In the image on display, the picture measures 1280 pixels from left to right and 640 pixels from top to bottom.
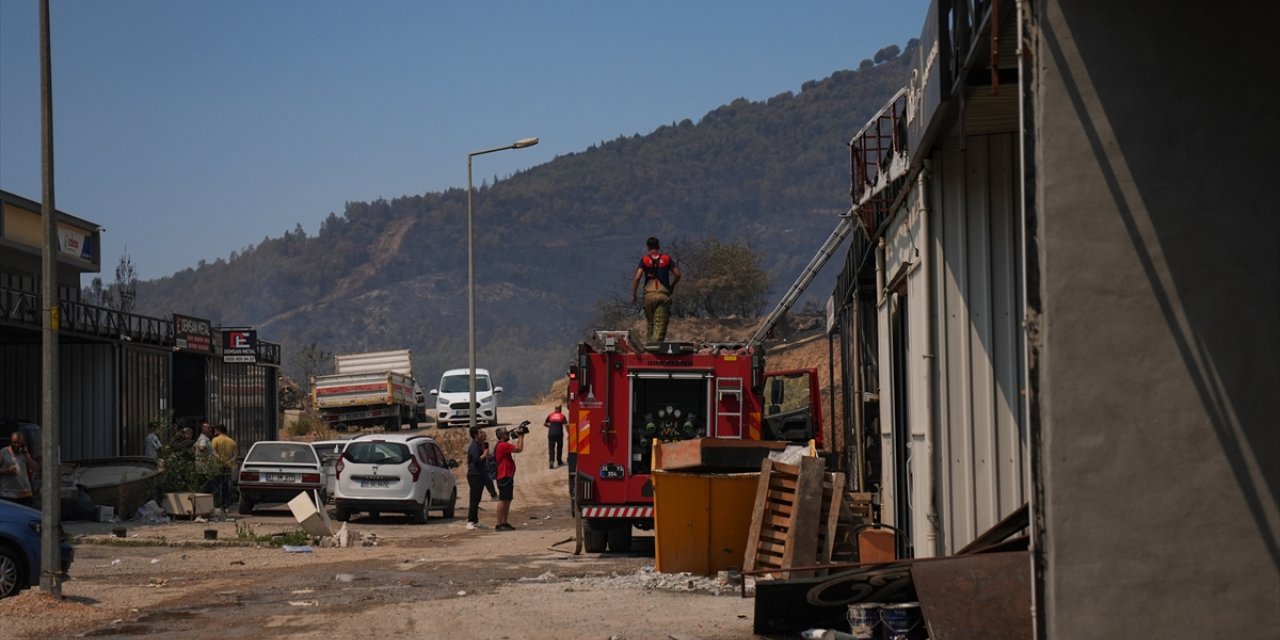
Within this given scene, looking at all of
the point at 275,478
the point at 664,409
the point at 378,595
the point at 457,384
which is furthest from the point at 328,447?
the point at 378,595

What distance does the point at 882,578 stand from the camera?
9570 mm

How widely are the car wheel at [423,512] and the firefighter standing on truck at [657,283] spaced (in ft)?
25.5

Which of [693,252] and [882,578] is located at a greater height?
[693,252]

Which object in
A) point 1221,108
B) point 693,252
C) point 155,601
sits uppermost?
point 693,252

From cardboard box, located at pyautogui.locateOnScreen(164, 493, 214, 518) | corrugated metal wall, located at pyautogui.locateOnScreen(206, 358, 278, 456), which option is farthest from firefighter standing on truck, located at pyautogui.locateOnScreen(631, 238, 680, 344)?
corrugated metal wall, located at pyautogui.locateOnScreen(206, 358, 278, 456)

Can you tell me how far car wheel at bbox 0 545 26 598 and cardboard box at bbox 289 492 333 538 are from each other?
734 cm

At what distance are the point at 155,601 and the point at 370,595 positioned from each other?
201cm

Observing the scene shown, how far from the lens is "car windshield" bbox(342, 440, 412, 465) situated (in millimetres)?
25203

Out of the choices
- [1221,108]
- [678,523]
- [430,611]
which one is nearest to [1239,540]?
[1221,108]

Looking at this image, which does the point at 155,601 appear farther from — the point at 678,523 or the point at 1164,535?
the point at 1164,535

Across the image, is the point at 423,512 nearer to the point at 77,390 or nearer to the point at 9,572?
the point at 77,390

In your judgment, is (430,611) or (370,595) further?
(370,595)

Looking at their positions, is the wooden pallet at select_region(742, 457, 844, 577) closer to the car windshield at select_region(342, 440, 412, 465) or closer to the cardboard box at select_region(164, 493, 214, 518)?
the car windshield at select_region(342, 440, 412, 465)

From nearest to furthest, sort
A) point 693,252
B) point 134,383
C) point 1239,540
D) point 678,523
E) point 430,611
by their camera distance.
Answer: point 1239,540, point 430,611, point 678,523, point 134,383, point 693,252
